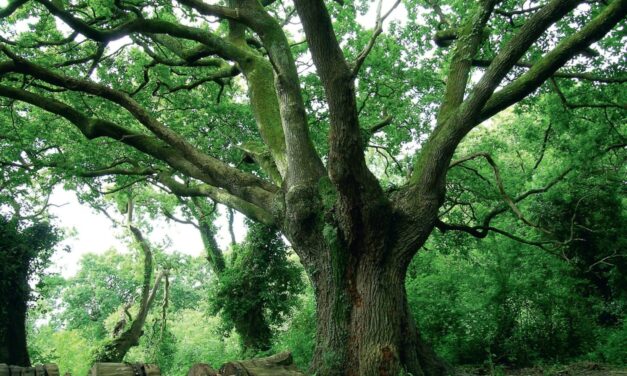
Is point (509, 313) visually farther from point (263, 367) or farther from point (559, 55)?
point (263, 367)

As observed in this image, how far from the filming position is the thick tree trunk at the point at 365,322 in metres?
5.85

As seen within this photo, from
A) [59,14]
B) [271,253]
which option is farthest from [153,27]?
[271,253]

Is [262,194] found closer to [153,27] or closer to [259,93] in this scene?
[259,93]

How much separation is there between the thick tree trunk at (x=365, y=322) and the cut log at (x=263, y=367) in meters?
1.25

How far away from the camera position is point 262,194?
7508 mm

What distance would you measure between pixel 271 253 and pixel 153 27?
705 cm

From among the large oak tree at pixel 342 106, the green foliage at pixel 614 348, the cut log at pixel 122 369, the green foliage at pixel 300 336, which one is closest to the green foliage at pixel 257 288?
the green foliage at pixel 300 336

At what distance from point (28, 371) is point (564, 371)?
795cm

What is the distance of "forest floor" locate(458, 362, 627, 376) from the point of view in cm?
757

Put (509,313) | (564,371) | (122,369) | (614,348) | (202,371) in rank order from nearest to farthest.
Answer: (122,369)
(202,371)
(564,371)
(614,348)
(509,313)

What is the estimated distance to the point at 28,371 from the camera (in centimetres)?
467

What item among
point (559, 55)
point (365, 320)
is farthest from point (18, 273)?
point (559, 55)

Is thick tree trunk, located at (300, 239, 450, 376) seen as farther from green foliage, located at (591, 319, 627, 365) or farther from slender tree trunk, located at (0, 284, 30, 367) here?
slender tree trunk, located at (0, 284, 30, 367)

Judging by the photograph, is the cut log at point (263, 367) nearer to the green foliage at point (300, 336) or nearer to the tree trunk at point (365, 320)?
the tree trunk at point (365, 320)
